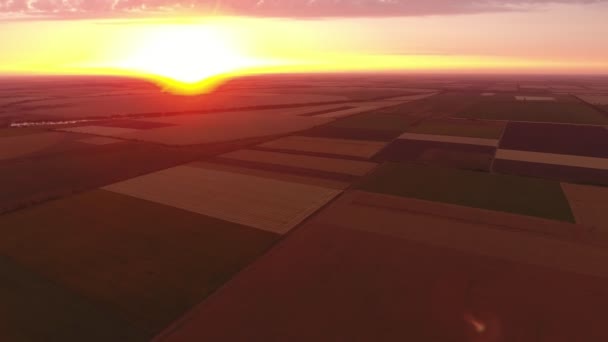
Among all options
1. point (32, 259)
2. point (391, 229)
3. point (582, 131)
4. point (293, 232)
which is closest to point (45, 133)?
point (32, 259)

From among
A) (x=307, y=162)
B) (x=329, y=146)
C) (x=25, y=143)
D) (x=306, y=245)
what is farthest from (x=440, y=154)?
(x=25, y=143)

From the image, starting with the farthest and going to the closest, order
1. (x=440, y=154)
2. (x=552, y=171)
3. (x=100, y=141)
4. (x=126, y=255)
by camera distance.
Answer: (x=100, y=141) < (x=440, y=154) < (x=552, y=171) < (x=126, y=255)

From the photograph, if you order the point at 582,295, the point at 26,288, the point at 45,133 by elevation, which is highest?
the point at 45,133

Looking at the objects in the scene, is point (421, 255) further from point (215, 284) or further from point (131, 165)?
point (131, 165)

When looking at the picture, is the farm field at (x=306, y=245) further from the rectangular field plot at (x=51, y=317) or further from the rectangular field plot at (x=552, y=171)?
the rectangular field plot at (x=552, y=171)

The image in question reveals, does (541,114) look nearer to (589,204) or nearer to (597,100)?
(597,100)

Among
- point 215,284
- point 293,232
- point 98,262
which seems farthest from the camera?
point 293,232

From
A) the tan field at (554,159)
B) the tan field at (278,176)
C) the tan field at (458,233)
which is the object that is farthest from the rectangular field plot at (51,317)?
the tan field at (554,159)
